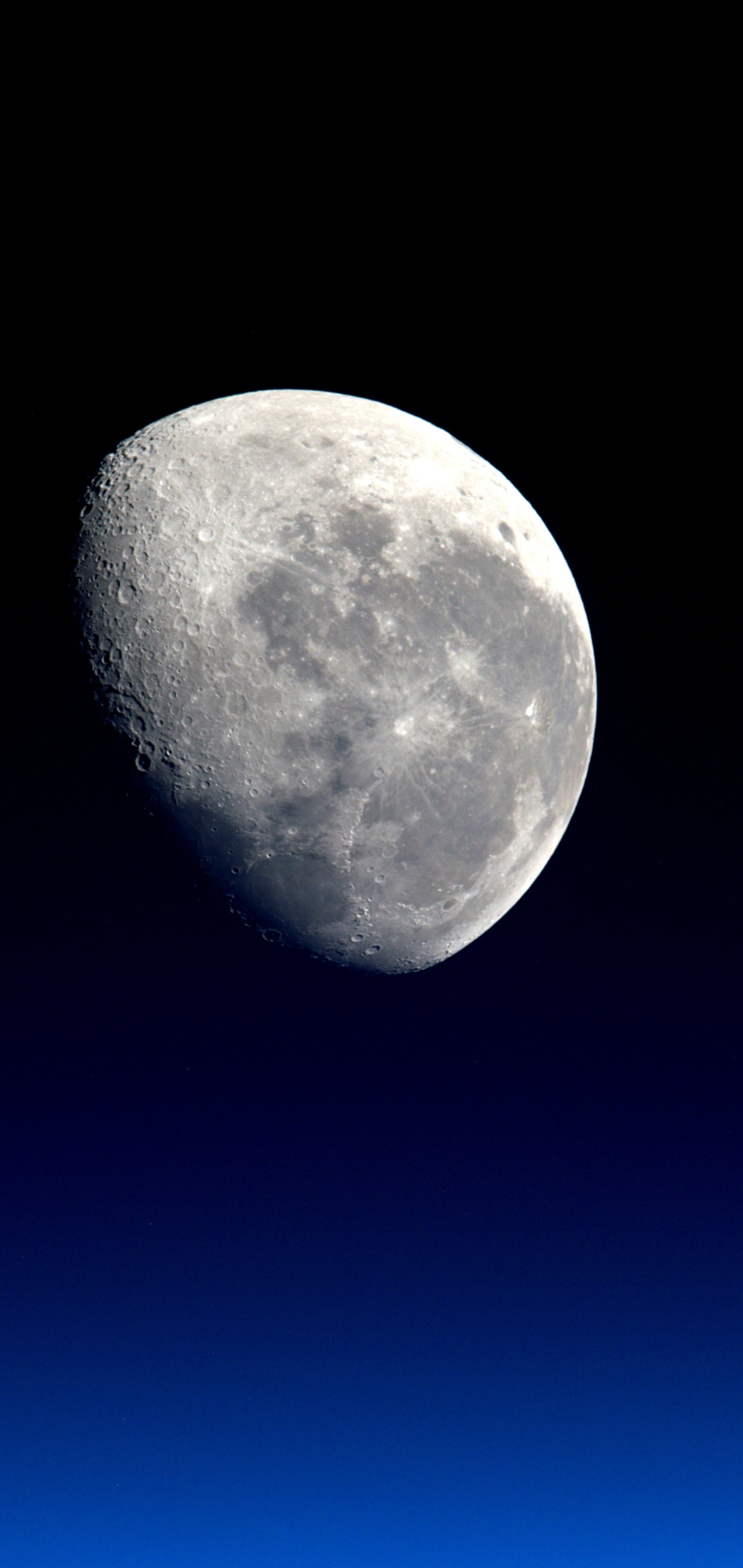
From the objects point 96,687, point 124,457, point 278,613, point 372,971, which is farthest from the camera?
point 372,971

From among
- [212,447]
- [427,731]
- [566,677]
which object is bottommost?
[427,731]

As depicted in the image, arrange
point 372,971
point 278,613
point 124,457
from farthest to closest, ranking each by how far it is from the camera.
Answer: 1. point 372,971
2. point 124,457
3. point 278,613

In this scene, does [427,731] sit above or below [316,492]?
below

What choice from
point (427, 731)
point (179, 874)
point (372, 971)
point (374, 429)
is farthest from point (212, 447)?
point (372, 971)

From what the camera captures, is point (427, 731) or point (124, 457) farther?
point (124, 457)

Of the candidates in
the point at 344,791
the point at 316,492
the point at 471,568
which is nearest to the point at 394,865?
the point at 344,791

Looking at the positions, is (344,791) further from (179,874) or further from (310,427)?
(310,427)

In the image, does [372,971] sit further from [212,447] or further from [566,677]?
[212,447]
